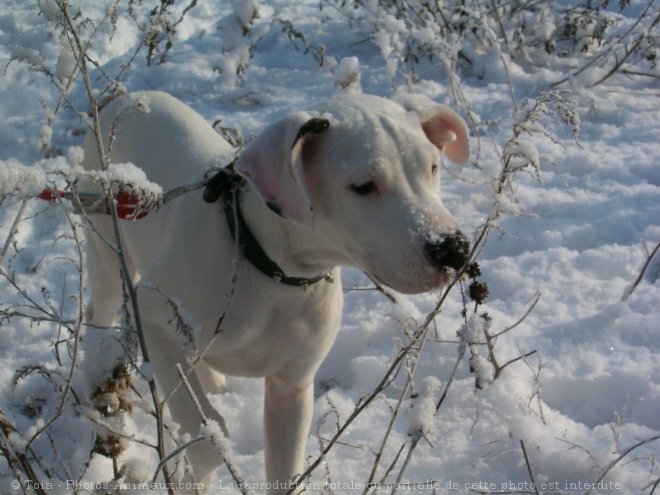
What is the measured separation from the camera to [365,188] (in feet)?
6.95

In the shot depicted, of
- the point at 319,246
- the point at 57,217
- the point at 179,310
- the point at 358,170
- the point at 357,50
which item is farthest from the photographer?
the point at 357,50

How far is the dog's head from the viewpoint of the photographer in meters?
2.00

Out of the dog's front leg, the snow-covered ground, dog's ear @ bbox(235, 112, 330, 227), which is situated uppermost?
dog's ear @ bbox(235, 112, 330, 227)

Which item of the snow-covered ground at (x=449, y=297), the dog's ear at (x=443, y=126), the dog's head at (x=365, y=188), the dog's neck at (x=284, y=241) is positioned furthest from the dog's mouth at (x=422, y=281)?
the dog's ear at (x=443, y=126)

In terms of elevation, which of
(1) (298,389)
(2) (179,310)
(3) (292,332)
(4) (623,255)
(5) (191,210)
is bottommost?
(4) (623,255)

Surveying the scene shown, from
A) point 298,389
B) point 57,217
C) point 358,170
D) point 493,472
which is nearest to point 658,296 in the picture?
point 493,472

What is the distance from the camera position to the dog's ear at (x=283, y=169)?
2.07m

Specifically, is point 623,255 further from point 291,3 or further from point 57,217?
point 291,3

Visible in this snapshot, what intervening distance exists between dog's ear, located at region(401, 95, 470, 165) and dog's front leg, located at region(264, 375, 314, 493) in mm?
920

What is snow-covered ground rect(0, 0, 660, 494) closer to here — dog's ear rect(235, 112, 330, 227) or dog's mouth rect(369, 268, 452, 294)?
dog's mouth rect(369, 268, 452, 294)

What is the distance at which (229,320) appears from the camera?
238 centimetres

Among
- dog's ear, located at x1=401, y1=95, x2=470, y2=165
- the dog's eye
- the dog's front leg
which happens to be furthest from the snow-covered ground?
the dog's eye

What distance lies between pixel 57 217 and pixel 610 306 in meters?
2.93

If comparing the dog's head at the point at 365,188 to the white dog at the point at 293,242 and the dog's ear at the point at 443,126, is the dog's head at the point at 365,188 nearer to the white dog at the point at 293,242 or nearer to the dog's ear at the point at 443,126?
the white dog at the point at 293,242
